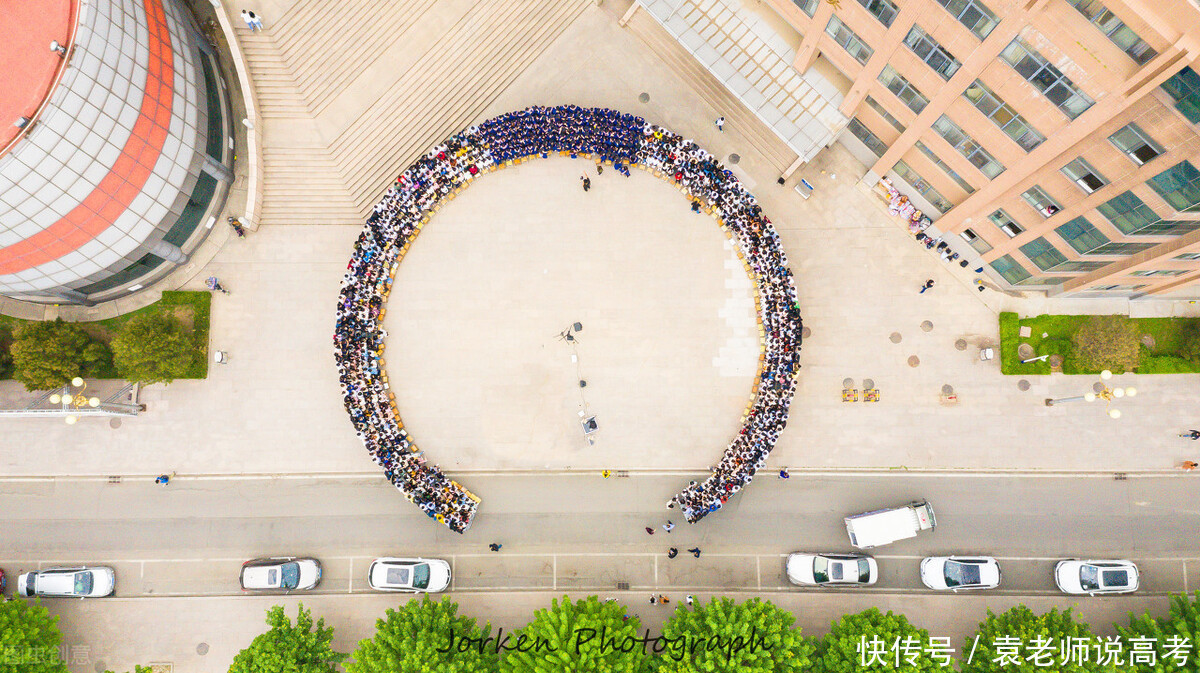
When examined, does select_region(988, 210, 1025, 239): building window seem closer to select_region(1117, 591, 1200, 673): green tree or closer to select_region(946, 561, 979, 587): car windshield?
select_region(946, 561, 979, 587): car windshield

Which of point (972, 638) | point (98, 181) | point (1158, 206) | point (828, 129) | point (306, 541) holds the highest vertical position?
point (828, 129)

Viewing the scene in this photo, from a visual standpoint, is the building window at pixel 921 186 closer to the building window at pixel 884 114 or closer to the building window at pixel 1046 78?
the building window at pixel 884 114

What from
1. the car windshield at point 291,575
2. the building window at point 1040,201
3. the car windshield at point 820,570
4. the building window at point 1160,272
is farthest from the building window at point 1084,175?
the car windshield at point 291,575

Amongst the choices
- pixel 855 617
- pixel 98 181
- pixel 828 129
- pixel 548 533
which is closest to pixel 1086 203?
pixel 828 129

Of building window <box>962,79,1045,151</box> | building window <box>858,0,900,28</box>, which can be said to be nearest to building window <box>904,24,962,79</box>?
building window <box>858,0,900,28</box>

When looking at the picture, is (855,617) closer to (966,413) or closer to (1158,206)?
(966,413)
